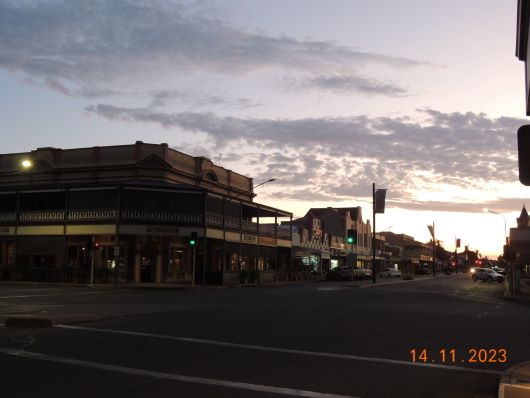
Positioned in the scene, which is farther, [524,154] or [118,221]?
[118,221]

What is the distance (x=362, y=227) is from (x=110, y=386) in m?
90.9

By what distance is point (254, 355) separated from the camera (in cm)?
1084

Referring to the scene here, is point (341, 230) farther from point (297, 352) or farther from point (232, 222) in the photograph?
point (297, 352)

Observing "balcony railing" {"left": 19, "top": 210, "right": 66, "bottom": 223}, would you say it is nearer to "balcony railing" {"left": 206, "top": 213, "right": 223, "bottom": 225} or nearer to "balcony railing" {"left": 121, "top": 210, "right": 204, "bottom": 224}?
"balcony railing" {"left": 121, "top": 210, "right": 204, "bottom": 224}

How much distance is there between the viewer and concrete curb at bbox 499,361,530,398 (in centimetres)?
761

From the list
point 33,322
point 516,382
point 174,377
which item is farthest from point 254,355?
point 33,322

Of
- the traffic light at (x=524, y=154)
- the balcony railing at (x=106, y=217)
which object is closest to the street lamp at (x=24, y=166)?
the balcony railing at (x=106, y=217)

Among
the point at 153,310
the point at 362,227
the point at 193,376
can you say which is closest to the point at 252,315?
the point at 153,310

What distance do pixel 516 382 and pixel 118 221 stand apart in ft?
110

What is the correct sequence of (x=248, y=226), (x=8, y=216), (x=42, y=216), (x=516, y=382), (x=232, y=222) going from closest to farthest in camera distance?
A: (x=516, y=382)
(x=42, y=216)
(x=8, y=216)
(x=232, y=222)
(x=248, y=226)

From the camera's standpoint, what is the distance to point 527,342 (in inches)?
541

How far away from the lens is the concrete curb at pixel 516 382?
25.0ft

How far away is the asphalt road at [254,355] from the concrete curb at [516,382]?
25 centimetres

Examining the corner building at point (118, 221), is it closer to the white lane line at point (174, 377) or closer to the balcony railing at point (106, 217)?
the balcony railing at point (106, 217)
